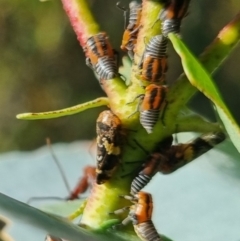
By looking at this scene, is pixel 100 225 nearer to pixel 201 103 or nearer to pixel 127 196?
pixel 127 196

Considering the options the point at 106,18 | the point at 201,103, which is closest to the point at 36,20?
the point at 106,18

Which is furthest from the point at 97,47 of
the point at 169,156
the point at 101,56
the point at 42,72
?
the point at 42,72

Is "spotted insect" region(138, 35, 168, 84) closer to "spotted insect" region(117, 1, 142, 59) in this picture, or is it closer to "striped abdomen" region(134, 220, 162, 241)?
"spotted insect" region(117, 1, 142, 59)

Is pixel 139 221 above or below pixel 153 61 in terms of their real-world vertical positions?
below

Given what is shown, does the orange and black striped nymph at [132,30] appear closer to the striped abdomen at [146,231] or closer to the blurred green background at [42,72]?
the striped abdomen at [146,231]

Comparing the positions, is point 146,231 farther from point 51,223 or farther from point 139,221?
point 51,223

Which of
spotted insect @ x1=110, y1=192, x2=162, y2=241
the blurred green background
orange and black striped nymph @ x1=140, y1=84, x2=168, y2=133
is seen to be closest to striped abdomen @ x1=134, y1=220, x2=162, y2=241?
spotted insect @ x1=110, y1=192, x2=162, y2=241

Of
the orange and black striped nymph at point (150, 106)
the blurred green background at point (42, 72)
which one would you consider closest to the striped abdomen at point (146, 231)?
the orange and black striped nymph at point (150, 106)
